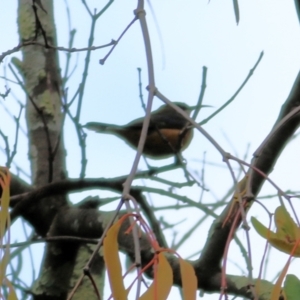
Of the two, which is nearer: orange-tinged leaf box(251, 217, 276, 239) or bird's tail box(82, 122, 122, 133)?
orange-tinged leaf box(251, 217, 276, 239)

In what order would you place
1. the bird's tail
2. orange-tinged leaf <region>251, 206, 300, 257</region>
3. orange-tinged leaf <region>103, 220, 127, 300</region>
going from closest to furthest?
orange-tinged leaf <region>103, 220, 127, 300</region>, orange-tinged leaf <region>251, 206, 300, 257</region>, the bird's tail

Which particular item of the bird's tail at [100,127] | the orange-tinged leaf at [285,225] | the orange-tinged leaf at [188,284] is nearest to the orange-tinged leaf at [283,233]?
the orange-tinged leaf at [285,225]

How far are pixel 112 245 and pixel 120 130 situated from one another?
250 centimetres

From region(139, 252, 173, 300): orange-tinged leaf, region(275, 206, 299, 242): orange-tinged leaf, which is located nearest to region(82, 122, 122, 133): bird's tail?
region(275, 206, 299, 242): orange-tinged leaf

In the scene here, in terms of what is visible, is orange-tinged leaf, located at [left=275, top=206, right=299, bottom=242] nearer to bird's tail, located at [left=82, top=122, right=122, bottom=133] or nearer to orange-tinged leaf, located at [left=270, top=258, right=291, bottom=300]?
orange-tinged leaf, located at [left=270, top=258, right=291, bottom=300]

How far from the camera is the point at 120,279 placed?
2.03 feet

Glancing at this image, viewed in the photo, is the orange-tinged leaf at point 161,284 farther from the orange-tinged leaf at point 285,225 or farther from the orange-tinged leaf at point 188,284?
the orange-tinged leaf at point 285,225

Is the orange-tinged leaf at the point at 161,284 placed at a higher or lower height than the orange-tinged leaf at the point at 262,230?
lower

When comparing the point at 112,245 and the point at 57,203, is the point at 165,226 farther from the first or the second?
the point at 112,245

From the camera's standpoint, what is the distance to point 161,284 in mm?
628

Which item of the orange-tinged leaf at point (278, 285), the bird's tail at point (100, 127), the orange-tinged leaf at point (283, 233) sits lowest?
the orange-tinged leaf at point (278, 285)

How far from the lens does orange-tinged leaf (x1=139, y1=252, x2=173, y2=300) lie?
62 centimetres

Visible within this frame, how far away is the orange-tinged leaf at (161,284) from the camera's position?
618 mm

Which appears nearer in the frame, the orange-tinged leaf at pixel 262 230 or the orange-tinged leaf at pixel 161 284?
the orange-tinged leaf at pixel 161 284
